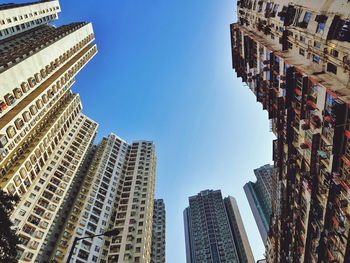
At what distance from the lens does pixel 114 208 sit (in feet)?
231

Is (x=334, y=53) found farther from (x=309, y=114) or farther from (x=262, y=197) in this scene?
(x=262, y=197)

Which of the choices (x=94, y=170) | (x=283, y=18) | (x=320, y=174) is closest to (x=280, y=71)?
(x=283, y=18)

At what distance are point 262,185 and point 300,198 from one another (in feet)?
354

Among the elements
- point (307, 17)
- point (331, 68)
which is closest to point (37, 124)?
point (307, 17)

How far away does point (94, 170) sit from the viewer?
76.8 meters

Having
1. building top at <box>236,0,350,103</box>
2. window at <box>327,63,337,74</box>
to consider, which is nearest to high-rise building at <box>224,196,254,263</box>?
building top at <box>236,0,350,103</box>

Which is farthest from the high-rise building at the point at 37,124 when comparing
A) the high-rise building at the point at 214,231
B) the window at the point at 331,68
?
the high-rise building at the point at 214,231

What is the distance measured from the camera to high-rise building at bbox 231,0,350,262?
83.1 ft

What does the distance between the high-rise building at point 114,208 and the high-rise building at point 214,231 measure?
4467 cm

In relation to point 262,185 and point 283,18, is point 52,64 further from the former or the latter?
point 262,185

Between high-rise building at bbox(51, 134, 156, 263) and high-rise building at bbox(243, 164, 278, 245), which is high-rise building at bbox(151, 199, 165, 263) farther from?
high-rise building at bbox(243, 164, 278, 245)

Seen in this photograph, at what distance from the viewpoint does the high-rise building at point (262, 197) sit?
438ft

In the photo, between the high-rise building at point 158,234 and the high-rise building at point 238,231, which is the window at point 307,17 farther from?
the high-rise building at point 238,231

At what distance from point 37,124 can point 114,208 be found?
2702cm
